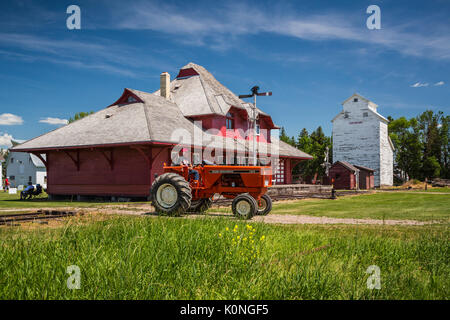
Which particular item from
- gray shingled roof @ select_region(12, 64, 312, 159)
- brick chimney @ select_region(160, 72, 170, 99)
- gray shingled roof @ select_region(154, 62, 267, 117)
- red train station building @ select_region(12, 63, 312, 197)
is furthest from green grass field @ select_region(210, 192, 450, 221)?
brick chimney @ select_region(160, 72, 170, 99)

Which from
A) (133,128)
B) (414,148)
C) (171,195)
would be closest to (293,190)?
(133,128)

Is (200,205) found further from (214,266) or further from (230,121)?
(230,121)

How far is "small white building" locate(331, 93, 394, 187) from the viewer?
46.6m

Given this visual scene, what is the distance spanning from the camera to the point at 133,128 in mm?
20641

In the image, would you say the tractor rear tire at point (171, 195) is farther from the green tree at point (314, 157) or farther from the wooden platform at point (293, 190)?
the green tree at point (314, 157)

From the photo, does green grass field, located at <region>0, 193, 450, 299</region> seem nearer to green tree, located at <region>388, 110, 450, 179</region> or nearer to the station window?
the station window

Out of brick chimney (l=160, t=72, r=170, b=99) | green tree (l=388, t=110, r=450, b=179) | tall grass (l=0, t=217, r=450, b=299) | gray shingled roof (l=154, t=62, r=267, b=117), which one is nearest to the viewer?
tall grass (l=0, t=217, r=450, b=299)

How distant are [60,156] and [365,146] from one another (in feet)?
124

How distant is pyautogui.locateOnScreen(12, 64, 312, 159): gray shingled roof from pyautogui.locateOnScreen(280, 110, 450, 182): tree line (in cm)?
4327

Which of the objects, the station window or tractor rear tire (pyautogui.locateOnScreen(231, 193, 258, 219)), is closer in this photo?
tractor rear tire (pyautogui.locateOnScreen(231, 193, 258, 219))

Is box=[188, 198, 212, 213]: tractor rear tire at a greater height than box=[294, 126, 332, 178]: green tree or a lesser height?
lesser

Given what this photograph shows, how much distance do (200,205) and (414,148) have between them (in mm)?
65714
